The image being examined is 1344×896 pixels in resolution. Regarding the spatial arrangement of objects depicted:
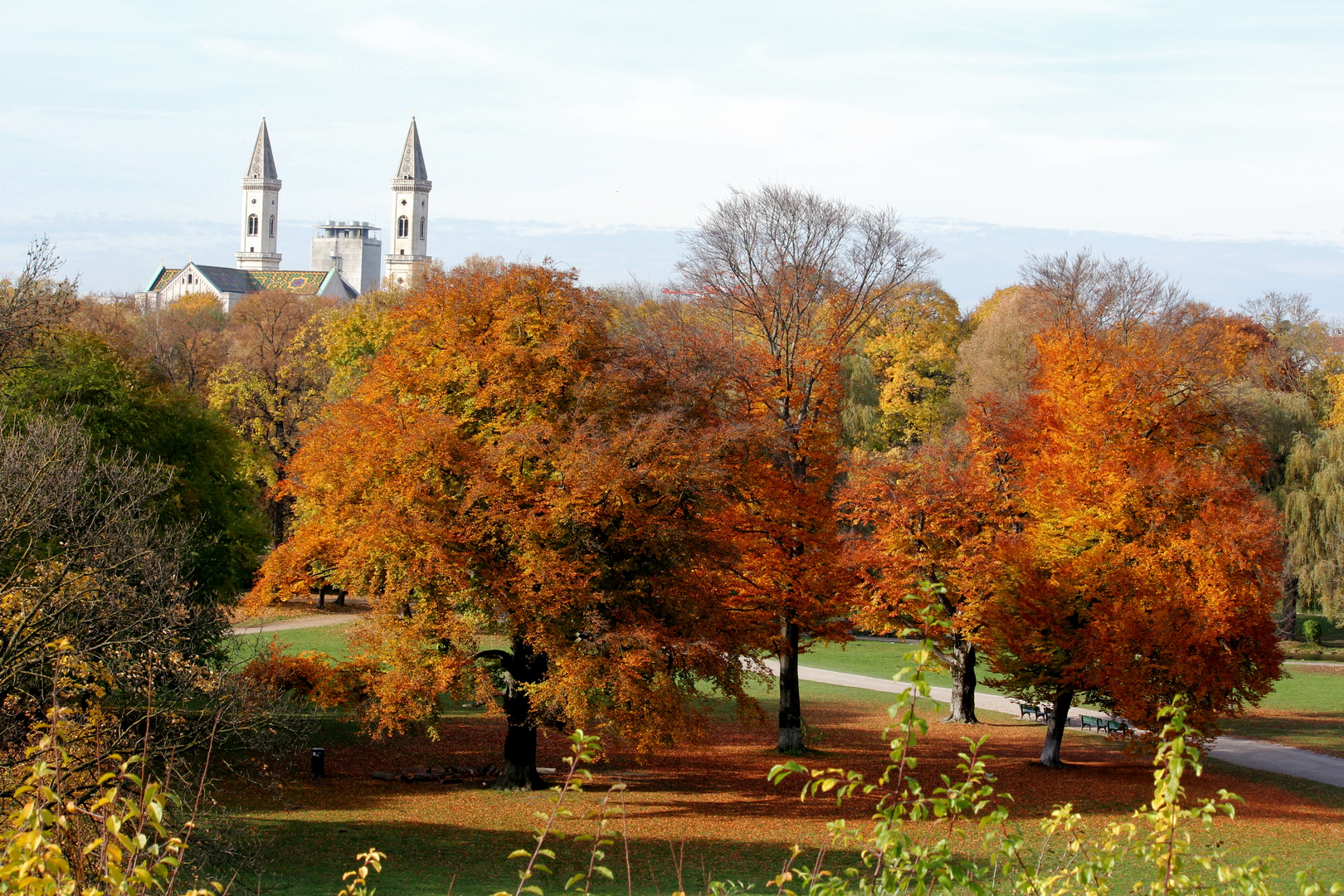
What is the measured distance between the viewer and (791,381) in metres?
27.6

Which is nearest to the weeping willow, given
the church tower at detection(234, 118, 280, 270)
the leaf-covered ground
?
the leaf-covered ground

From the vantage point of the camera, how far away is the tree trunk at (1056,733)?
25.9m

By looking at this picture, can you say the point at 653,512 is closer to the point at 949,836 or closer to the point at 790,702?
the point at 790,702

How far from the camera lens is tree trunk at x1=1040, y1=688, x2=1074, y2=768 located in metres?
25.9

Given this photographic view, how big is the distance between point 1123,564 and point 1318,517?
21245 millimetres

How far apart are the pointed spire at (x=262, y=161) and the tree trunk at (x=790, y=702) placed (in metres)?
181

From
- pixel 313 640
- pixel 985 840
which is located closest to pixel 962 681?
pixel 313 640

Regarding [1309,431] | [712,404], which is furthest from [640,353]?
[1309,431]

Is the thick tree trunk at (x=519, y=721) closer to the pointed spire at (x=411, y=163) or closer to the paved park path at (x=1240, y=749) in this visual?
the paved park path at (x=1240, y=749)

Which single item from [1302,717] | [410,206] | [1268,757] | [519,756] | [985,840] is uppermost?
[410,206]

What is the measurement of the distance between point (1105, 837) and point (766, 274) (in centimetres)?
2350

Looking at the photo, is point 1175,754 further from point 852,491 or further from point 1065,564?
point 852,491

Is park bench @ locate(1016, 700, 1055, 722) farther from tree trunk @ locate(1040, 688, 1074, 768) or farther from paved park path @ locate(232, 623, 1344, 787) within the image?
tree trunk @ locate(1040, 688, 1074, 768)

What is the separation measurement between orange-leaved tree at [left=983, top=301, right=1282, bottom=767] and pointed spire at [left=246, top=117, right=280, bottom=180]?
7140 inches
